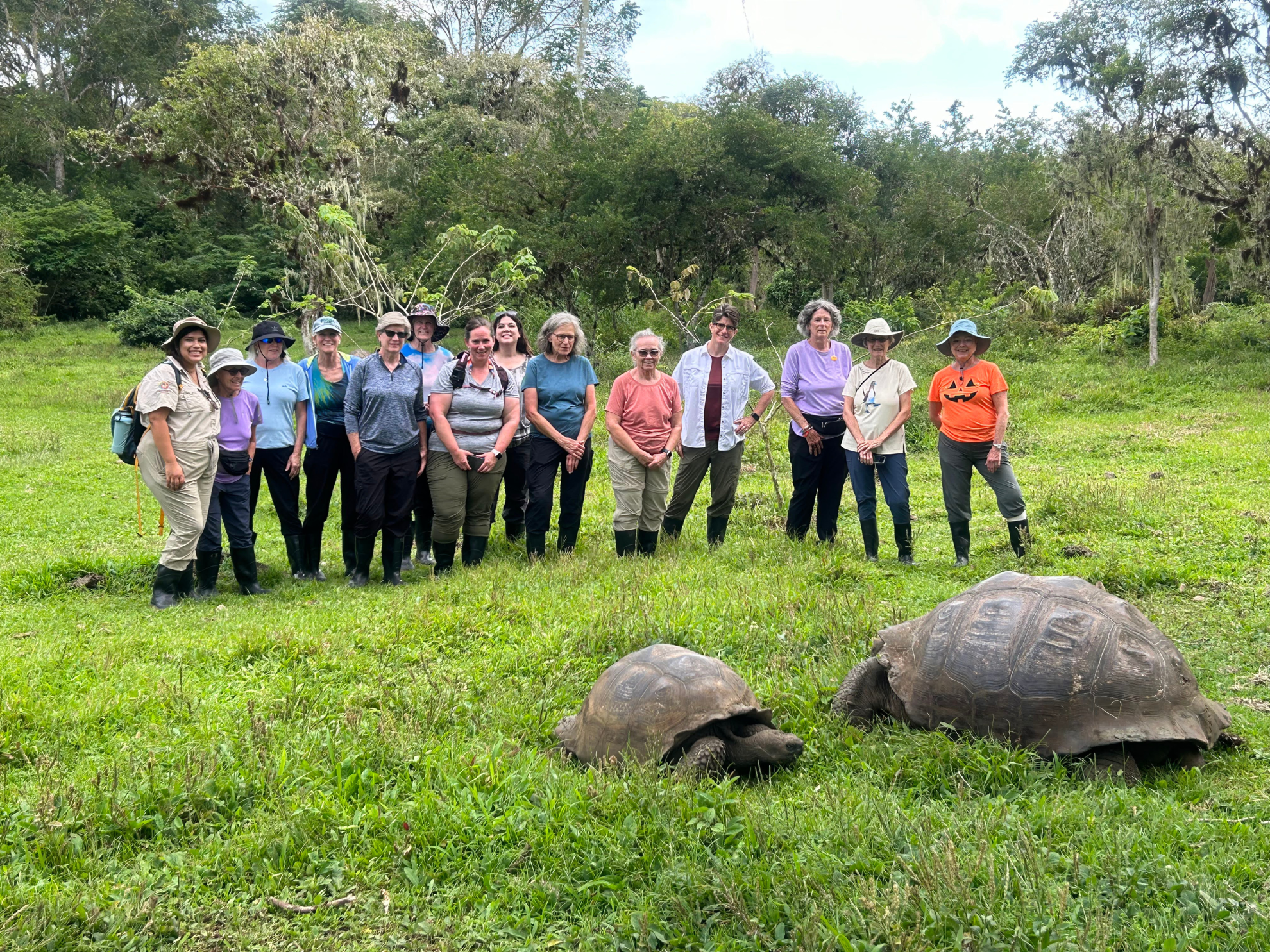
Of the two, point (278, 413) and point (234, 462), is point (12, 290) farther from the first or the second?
point (234, 462)

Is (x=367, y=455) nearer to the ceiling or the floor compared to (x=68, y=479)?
nearer to the ceiling

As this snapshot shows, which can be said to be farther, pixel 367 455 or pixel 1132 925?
pixel 367 455

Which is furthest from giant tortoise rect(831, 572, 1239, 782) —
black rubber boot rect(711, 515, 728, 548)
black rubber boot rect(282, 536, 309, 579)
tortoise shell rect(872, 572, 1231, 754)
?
black rubber boot rect(282, 536, 309, 579)

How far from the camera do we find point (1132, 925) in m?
2.60

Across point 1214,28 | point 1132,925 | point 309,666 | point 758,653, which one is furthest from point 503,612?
point 1214,28

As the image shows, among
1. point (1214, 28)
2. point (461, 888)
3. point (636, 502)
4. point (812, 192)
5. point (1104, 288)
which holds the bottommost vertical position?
point (461, 888)

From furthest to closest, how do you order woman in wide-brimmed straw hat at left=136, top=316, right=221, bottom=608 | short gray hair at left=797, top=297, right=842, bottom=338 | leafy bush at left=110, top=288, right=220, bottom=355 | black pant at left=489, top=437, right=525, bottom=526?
1. leafy bush at left=110, top=288, right=220, bottom=355
2. black pant at left=489, top=437, right=525, bottom=526
3. short gray hair at left=797, top=297, right=842, bottom=338
4. woman in wide-brimmed straw hat at left=136, top=316, right=221, bottom=608

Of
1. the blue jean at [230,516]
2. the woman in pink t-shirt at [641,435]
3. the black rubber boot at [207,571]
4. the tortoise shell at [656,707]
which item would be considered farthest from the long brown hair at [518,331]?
the tortoise shell at [656,707]

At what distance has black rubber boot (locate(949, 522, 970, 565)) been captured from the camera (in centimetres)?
736

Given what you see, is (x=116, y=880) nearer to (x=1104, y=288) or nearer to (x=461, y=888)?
(x=461, y=888)

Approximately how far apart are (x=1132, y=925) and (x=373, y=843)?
2.38 metres

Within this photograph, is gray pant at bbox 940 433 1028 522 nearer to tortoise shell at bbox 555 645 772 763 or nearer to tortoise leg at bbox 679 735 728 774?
tortoise shell at bbox 555 645 772 763

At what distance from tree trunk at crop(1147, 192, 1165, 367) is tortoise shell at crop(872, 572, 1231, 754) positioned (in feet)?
54.8

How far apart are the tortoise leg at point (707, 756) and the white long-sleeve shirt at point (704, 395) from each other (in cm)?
404
